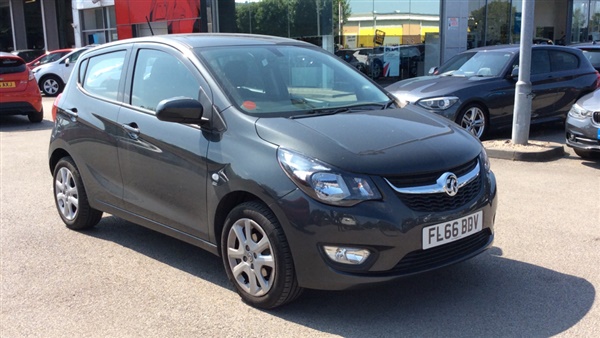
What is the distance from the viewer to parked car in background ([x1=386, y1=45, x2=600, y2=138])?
375 inches

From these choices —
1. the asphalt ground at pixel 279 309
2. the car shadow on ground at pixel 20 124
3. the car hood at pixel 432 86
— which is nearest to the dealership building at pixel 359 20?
the car shadow on ground at pixel 20 124

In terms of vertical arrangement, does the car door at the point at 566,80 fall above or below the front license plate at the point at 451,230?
above

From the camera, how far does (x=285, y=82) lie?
457 centimetres

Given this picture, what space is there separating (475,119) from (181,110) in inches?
265

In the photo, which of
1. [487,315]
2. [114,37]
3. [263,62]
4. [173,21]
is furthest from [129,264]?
[114,37]

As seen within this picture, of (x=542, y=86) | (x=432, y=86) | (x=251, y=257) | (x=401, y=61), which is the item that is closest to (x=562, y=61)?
(x=542, y=86)

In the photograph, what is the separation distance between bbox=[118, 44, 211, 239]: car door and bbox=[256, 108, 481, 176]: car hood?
2.07 ft

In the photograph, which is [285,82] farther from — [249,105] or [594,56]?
[594,56]

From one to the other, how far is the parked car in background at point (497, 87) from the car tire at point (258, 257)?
590cm

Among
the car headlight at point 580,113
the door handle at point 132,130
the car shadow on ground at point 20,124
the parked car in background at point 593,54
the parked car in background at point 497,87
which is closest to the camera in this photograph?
the door handle at point 132,130

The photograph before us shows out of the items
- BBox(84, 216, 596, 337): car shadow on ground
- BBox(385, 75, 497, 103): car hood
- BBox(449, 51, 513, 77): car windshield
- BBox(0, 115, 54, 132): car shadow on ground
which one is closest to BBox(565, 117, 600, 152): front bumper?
BBox(385, 75, 497, 103): car hood

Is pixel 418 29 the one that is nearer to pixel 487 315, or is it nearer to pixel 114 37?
pixel 114 37

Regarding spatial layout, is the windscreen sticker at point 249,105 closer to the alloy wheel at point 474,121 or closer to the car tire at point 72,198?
the car tire at point 72,198

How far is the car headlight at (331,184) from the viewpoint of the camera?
3.53 m
